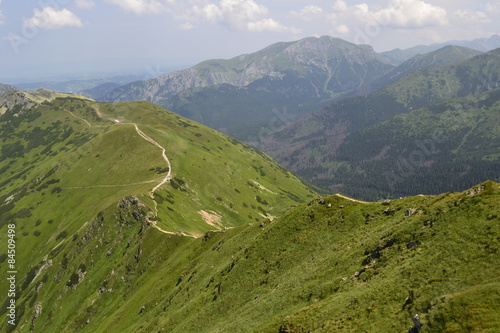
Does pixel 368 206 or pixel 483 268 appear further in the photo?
pixel 368 206

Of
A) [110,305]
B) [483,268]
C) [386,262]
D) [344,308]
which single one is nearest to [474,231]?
[483,268]

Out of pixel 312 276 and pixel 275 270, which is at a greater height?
pixel 312 276

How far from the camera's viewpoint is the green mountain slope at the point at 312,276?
32.0 meters

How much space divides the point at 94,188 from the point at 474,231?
20214cm

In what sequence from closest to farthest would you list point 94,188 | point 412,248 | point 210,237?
point 412,248 < point 210,237 < point 94,188

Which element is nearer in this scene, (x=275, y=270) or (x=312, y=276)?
Answer: (x=312, y=276)

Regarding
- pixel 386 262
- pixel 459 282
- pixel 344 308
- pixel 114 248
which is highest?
pixel 459 282

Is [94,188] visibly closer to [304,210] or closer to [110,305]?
[110,305]

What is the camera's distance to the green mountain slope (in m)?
32.0

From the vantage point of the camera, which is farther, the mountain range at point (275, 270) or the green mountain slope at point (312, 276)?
the mountain range at point (275, 270)

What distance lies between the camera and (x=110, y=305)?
106 meters

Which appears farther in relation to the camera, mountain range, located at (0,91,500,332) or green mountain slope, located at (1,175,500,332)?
mountain range, located at (0,91,500,332)

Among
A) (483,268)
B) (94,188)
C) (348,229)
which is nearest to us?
(483,268)

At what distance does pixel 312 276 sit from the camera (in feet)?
161
